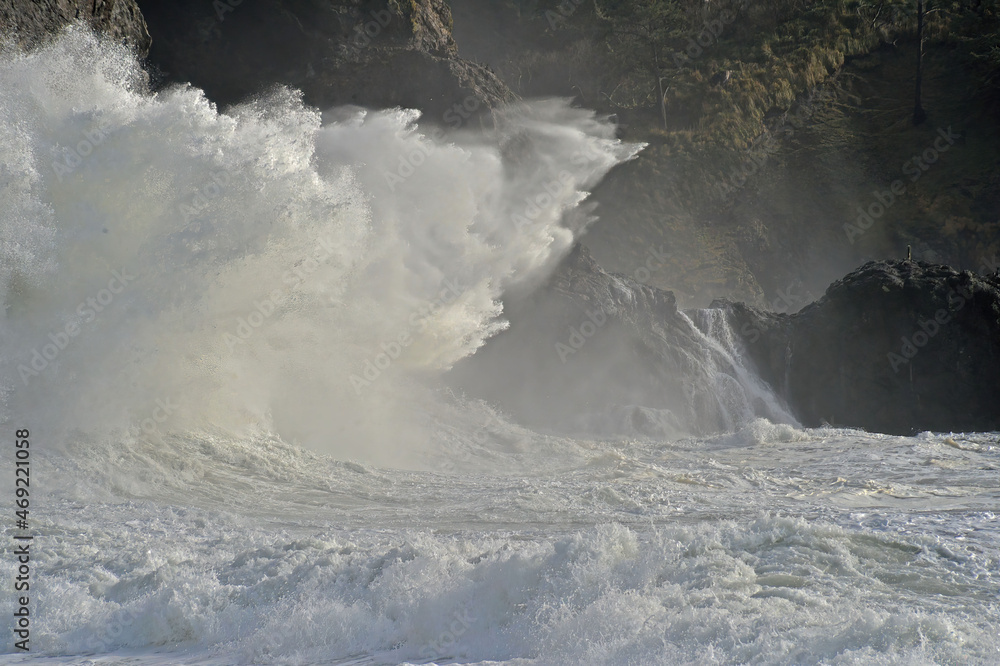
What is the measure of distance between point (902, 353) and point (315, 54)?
14.9 meters

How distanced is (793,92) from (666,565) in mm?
28816

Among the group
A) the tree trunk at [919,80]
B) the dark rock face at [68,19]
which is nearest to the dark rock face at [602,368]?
the dark rock face at [68,19]

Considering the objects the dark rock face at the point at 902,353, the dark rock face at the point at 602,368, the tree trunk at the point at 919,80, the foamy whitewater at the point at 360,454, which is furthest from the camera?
the tree trunk at the point at 919,80

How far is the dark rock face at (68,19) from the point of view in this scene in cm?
1184

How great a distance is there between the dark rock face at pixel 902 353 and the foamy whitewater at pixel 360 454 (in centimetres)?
191

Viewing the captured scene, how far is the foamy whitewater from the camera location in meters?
5.22

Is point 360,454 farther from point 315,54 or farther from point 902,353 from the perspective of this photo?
point 902,353

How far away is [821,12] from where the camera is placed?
31984 mm

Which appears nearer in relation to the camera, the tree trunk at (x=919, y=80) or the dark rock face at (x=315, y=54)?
the dark rock face at (x=315, y=54)

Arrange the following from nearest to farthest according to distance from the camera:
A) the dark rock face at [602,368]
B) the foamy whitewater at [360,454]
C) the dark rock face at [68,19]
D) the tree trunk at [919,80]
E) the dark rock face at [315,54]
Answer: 1. the foamy whitewater at [360,454]
2. the dark rock face at [68,19]
3. the dark rock face at [602,368]
4. the dark rock face at [315,54]
5. the tree trunk at [919,80]

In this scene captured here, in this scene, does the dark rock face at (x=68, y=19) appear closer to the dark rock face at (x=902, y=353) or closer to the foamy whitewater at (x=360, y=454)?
the foamy whitewater at (x=360, y=454)

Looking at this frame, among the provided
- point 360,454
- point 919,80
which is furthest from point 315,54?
point 919,80

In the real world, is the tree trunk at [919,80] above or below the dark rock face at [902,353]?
above

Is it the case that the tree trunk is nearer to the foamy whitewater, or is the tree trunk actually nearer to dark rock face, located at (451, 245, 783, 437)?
the foamy whitewater
